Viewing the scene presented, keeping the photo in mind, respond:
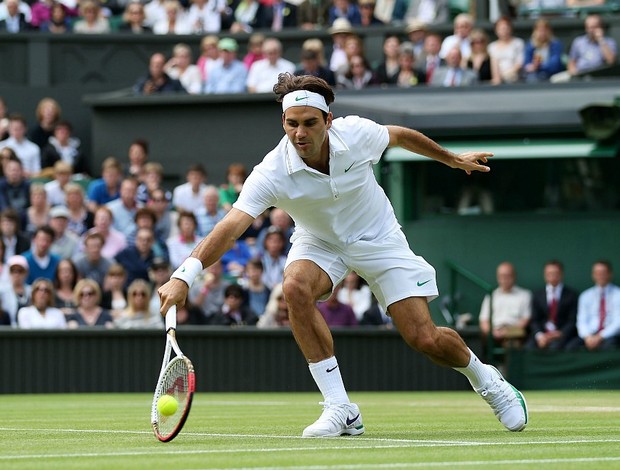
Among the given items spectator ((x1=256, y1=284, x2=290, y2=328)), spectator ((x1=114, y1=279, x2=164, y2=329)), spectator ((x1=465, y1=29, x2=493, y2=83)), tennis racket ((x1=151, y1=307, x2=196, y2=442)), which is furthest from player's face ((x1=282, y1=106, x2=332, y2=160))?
spectator ((x1=465, y1=29, x2=493, y2=83))

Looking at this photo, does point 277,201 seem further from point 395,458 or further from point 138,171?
point 138,171

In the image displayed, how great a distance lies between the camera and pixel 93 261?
1727 centimetres

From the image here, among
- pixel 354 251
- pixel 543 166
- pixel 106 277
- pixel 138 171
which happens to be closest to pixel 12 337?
pixel 106 277

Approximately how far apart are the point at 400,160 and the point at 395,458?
13287 mm

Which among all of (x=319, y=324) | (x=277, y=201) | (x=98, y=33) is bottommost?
(x=319, y=324)

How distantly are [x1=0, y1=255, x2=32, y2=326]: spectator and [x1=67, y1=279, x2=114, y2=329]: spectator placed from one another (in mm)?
546

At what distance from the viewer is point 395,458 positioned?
20.8 ft

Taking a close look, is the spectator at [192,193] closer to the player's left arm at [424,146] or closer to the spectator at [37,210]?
the spectator at [37,210]

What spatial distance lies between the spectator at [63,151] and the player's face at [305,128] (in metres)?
13.0

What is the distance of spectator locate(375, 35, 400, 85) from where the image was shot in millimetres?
20625

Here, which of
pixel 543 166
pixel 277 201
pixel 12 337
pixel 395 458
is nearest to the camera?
pixel 395 458

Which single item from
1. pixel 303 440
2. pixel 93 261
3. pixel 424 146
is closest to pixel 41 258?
pixel 93 261

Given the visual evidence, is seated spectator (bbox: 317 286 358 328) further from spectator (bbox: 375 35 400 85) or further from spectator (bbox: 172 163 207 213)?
spectator (bbox: 375 35 400 85)

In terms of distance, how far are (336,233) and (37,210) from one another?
34.5ft
